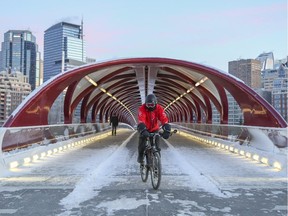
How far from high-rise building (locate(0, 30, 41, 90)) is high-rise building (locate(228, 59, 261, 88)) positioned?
101m

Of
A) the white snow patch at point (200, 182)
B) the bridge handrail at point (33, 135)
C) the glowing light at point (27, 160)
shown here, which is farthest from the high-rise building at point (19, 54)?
the white snow patch at point (200, 182)

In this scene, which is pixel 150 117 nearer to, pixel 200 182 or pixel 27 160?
pixel 200 182

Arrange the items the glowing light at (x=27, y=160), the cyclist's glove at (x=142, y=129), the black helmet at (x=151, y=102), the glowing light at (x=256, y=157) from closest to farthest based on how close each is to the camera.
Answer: the cyclist's glove at (x=142, y=129) < the black helmet at (x=151, y=102) < the glowing light at (x=27, y=160) < the glowing light at (x=256, y=157)

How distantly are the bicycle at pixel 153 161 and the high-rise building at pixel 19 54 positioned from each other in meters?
174

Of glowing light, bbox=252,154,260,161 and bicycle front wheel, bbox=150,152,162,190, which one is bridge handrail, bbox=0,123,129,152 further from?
glowing light, bbox=252,154,260,161

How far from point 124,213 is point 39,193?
193cm

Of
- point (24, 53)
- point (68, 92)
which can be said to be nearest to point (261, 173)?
point (68, 92)

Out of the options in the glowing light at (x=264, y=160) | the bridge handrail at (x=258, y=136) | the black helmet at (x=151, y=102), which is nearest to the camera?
the black helmet at (x=151, y=102)

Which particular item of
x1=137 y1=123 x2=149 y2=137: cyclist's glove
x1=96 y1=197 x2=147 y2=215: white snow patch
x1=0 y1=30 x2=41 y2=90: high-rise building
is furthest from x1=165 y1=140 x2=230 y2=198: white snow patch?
x1=0 y1=30 x2=41 y2=90: high-rise building

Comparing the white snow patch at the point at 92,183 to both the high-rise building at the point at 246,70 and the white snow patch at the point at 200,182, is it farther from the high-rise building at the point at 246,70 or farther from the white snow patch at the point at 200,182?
the high-rise building at the point at 246,70

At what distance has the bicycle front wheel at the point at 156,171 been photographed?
20.6ft

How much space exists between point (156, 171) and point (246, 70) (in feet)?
341

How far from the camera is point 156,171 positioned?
641 centimetres

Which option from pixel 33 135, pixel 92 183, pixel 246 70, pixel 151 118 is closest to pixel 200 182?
pixel 151 118
